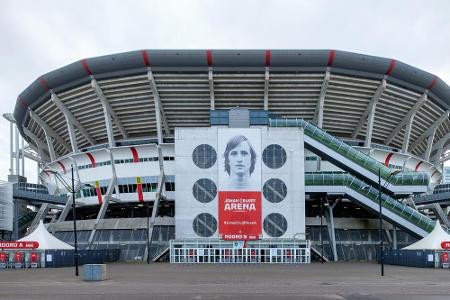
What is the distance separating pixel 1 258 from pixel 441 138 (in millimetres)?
61550

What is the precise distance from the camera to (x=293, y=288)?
2620cm

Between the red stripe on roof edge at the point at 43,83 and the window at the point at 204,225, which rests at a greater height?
the red stripe on roof edge at the point at 43,83

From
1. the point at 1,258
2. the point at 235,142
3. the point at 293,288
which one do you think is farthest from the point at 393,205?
the point at 1,258

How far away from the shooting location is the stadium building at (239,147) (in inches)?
2219

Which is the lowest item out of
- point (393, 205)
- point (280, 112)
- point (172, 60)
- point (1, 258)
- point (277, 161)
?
point (1, 258)

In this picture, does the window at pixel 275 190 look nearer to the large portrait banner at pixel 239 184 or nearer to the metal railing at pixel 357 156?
the large portrait banner at pixel 239 184

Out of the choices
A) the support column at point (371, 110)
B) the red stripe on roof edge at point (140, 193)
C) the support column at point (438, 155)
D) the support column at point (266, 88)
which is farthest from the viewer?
the support column at point (438, 155)

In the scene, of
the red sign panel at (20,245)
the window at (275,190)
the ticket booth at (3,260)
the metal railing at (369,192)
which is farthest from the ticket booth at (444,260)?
the ticket booth at (3,260)

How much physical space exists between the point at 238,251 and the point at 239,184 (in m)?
6.93

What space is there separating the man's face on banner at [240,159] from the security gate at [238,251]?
24.2 feet

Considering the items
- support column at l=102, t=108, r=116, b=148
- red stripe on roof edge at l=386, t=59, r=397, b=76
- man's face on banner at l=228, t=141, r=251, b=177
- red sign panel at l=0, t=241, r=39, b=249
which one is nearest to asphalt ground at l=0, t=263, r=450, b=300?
red sign panel at l=0, t=241, r=39, b=249

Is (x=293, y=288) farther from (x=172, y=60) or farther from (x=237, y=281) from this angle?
(x=172, y=60)

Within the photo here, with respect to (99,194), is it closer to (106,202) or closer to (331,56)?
(106,202)

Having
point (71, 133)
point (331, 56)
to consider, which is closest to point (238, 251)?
point (331, 56)
